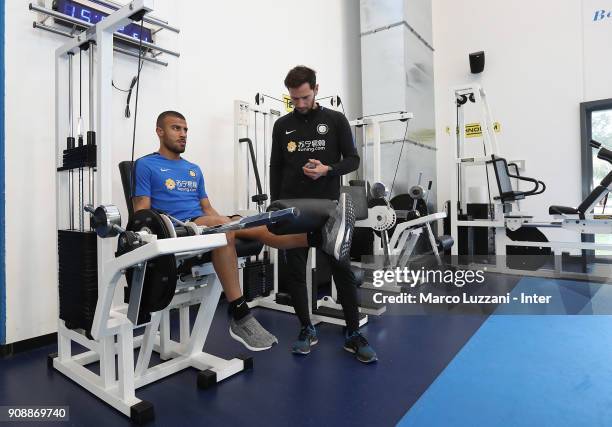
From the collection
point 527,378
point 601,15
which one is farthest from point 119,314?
point 601,15

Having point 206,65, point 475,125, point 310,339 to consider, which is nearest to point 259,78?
point 206,65

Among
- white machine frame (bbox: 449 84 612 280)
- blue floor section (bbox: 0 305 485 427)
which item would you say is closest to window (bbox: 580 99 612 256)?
white machine frame (bbox: 449 84 612 280)

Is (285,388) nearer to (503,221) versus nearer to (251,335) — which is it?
(251,335)

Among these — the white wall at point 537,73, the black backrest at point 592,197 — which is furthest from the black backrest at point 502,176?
the white wall at point 537,73

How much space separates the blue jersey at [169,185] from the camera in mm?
1974

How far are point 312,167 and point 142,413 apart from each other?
1233mm

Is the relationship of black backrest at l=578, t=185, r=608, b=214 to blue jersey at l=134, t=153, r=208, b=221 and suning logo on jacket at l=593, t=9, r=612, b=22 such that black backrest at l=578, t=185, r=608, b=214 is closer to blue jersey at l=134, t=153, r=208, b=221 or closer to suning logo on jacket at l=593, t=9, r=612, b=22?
suning logo on jacket at l=593, t=9, r=612, b=22

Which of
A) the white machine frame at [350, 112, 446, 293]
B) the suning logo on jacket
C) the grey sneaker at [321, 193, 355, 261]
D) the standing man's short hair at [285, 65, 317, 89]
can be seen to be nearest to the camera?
the grey sneaker at [321, 193, 355, 261]

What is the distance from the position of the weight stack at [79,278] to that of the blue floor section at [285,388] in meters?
0.32

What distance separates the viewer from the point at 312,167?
1.91m

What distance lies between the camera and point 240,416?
1447mm

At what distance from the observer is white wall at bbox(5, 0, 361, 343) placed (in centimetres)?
210

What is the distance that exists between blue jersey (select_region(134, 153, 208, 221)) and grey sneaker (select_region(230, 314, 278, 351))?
69cm

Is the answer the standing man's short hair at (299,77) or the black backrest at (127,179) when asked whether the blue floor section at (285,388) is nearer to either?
the black backrest at (127,179)
